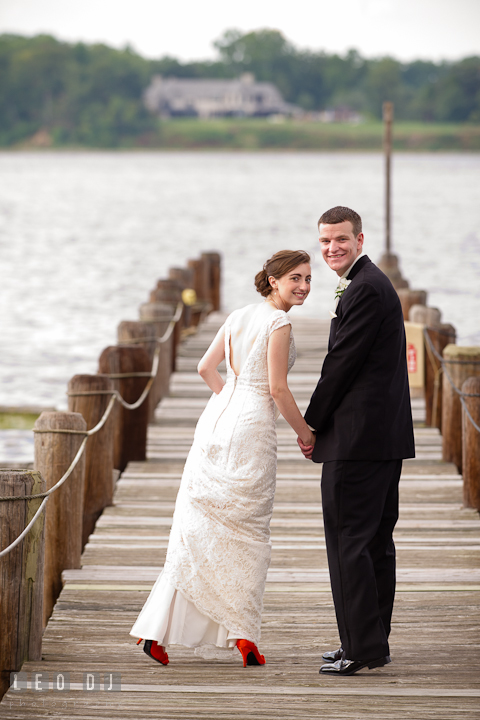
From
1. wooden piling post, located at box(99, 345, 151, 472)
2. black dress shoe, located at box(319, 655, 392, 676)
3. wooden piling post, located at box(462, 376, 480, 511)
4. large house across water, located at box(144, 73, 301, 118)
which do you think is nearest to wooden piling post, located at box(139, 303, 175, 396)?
wooden piling post, located at box(99, 345, 151, 472)

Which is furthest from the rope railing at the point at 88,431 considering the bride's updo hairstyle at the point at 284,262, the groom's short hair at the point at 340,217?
the groom's short hair at the point at 340,217

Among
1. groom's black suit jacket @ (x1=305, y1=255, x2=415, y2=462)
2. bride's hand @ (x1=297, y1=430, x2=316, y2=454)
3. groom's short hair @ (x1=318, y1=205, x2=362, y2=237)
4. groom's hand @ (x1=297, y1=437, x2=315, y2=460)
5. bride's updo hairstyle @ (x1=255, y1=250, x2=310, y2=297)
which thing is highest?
groom's short hair @ (x1=318, y1=205, x2=362, y2=237)

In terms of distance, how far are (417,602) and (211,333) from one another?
25.8ft

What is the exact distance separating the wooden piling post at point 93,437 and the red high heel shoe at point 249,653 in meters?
1.86

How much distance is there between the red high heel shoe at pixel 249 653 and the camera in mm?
3844

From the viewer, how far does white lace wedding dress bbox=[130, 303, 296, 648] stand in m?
3.82

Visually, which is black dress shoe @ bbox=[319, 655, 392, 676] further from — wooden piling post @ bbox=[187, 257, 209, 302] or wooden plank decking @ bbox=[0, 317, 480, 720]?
wooden piling post @ bbox=[187, 257, 209, 302]

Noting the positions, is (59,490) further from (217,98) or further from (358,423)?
(217,98)

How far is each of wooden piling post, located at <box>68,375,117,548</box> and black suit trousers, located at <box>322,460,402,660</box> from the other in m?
2.17

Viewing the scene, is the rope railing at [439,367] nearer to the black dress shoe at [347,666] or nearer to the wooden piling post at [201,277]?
the black dress shoe at [347,666]

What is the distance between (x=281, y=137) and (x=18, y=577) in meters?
116

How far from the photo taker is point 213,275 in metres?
14.8

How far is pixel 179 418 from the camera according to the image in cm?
818

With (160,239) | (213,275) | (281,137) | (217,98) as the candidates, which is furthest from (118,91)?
(213,275)
